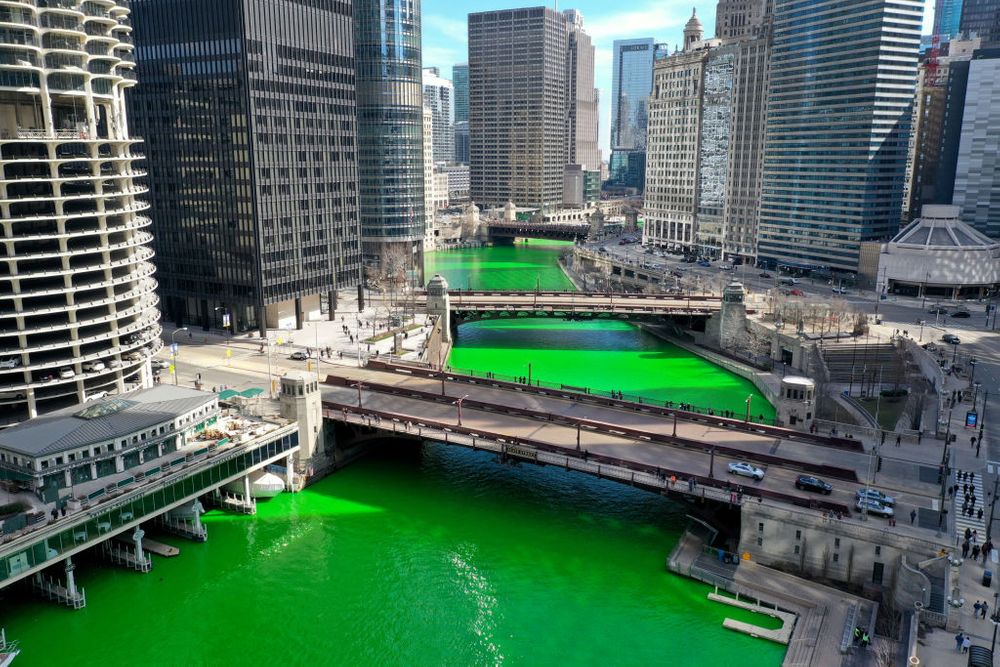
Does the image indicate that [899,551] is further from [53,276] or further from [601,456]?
[53,276]

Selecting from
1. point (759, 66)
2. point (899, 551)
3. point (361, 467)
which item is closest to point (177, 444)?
point (361, 467)

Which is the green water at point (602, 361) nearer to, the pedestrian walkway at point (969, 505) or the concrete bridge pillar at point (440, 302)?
the concrete bridge pillar at point (440, 302)

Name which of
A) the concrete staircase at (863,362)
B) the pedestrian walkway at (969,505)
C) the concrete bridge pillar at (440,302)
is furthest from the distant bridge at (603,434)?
the concrete staircase at (863,362)

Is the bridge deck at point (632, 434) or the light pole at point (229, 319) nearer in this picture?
the bridge deck at point (632, 434)

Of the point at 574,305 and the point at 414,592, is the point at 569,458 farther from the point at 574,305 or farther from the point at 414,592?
the point at 574,305

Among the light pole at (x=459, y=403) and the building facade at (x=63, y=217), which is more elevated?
the building facade at (x=63, y=217)

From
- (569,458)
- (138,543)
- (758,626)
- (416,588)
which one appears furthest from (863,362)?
(138,543)
